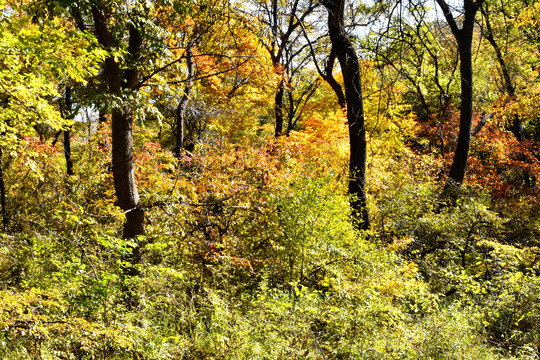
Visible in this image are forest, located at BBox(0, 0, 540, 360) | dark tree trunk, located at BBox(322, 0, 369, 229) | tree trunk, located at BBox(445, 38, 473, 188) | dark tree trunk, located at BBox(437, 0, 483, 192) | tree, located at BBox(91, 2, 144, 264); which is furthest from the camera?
tree trunk, located at BBox(445, 38, 473, 188)

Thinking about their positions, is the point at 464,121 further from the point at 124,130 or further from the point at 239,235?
the point at 124,130

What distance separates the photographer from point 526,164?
45.1 ft

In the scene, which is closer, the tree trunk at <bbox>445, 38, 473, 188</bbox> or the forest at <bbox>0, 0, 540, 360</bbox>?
the forest at <bbox>0, 0, 540, 360</bbox>

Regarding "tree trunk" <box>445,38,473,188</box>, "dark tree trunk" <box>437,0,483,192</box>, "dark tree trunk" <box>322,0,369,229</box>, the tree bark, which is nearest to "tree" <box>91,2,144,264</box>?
the tree bark

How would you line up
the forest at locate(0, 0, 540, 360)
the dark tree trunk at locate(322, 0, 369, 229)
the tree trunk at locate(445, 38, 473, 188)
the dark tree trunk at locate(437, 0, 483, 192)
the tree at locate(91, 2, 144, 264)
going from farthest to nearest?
the tree trunk at locate(445, 38, 473, 188), the dark tree trunk at locate(437, 0, 483, 192), the dark tree trunk at locate(322, 0, 369, 229), the tree at locate(91, 2, 144, 264), the forest at locate(0, 0, 540, 360)

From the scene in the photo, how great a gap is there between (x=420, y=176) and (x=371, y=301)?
9.10 metres

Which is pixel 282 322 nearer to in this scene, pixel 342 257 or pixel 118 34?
pixel 342 257

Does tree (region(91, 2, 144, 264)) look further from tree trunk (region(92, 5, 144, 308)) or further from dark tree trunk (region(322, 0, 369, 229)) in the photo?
dark tree trunk (region(322, 0, 369, 229))

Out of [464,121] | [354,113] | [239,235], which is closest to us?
[239,235]

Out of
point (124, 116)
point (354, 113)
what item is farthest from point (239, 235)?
point (354, 113)

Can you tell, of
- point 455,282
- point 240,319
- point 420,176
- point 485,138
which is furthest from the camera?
point 485,138

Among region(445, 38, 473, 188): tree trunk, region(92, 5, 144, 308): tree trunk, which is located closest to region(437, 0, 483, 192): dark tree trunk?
region(445, 38, 473, 188): tree trunk

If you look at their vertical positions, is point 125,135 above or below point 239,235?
above

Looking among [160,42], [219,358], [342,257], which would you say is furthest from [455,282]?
[160,42]
